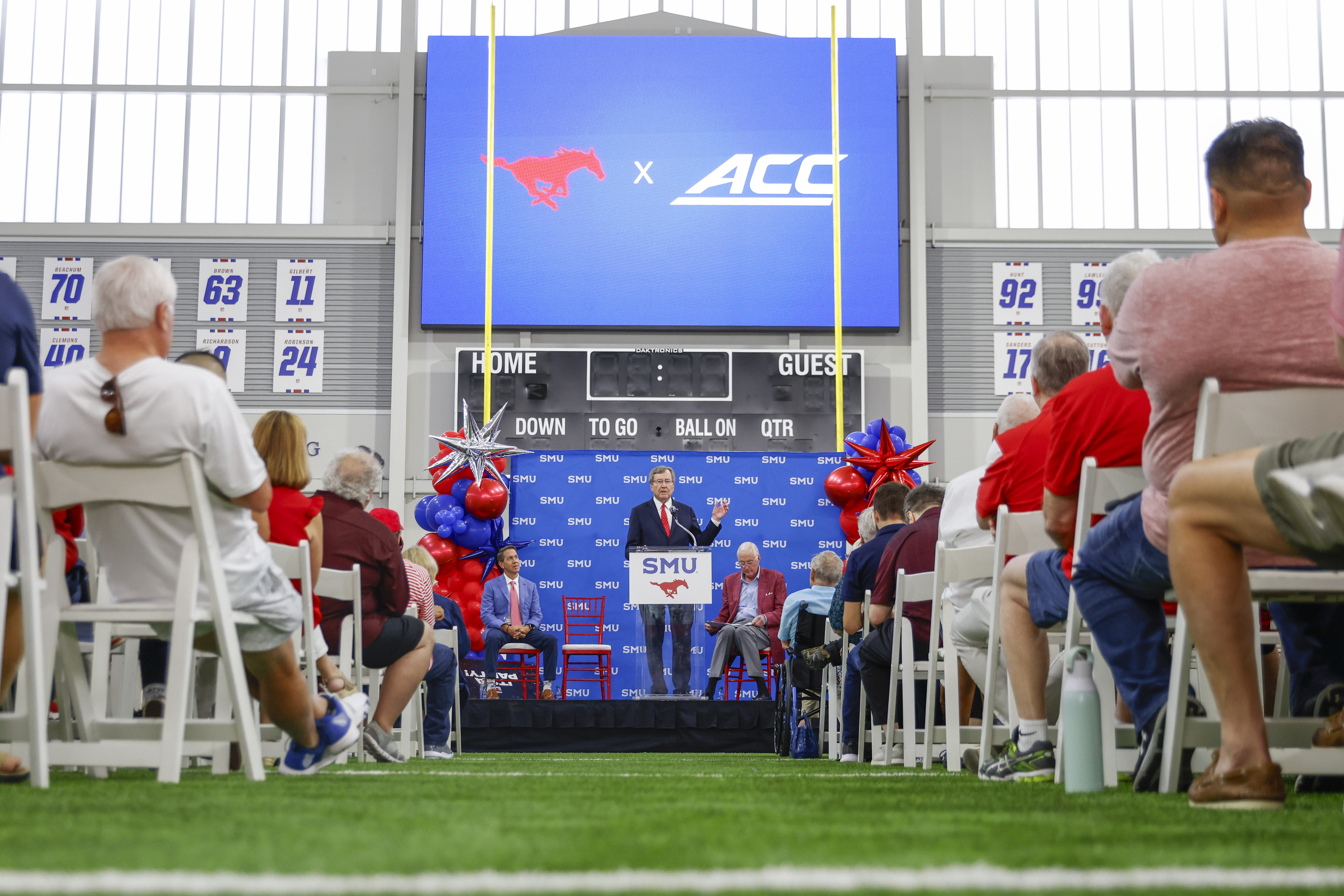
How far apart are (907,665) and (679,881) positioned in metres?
2.66

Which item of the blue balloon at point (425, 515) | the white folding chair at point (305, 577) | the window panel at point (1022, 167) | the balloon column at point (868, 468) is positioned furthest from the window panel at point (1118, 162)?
the white folding chair at point (305, 577)

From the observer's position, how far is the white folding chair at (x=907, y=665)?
349 centimetres

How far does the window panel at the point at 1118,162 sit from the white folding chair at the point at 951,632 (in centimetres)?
884

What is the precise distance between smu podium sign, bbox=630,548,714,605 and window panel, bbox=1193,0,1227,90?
7573 millimetres

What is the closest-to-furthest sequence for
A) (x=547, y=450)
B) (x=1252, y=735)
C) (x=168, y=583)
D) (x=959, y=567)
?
(x=1252, y=735), (x=168, y=583), (x=959, y=567), (x=547, y=450)

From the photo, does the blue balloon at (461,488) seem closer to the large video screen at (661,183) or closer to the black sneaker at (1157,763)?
the large video screen at (661,183)

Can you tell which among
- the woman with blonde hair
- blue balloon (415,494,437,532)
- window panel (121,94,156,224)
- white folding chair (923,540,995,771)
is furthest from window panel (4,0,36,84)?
white folding chair (923,540,995,771)

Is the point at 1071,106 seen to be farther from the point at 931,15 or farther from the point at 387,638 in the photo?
the point at 387,638

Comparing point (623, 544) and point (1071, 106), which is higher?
Answer: point (1071, 106)

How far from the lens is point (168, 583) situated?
2199 mm

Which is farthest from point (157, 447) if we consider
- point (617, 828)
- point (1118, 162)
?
point (1118, 162)

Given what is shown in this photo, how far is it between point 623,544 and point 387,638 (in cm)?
572

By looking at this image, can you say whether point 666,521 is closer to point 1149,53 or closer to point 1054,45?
point 1054,45

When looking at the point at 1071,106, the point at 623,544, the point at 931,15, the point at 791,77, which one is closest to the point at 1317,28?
the point at 1071,106
